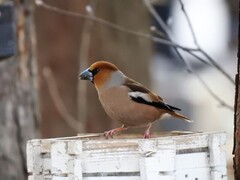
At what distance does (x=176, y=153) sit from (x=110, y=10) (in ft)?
19.8

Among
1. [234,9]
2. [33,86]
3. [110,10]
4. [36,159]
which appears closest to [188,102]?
[234,9]

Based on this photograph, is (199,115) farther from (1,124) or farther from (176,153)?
(176,153)

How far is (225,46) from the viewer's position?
16500 mm

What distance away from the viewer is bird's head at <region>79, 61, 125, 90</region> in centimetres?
340

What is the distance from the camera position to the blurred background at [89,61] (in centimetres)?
534

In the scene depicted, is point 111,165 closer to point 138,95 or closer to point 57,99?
point 138,95

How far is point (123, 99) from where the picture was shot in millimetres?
3426

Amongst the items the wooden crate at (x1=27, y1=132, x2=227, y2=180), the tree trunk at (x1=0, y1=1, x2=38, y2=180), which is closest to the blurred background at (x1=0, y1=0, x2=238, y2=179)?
the tree trunk at (x1=0, y1=1, x2=38, y2=180)

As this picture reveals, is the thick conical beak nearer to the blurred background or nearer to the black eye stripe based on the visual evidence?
the black eye stripe

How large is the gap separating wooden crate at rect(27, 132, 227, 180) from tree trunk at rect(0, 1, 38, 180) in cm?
251

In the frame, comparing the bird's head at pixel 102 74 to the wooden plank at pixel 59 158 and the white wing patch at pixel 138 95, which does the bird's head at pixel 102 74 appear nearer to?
the white wing patch at pixel 138 95

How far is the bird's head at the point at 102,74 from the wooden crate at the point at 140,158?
0.60m

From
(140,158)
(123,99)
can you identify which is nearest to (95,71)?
(123,99)

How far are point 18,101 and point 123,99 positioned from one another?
2.12 metres
